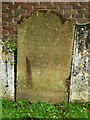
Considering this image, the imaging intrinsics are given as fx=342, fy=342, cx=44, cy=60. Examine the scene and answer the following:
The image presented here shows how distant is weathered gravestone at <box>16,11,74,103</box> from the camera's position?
4441 millimetres

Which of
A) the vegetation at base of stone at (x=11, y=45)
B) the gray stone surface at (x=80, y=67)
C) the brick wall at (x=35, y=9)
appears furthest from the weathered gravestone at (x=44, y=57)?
the brick wall at (x=35, y=9)

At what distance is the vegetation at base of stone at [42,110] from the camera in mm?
4500

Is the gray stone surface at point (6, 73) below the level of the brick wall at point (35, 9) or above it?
below

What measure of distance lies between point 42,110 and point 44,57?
0.71 meters

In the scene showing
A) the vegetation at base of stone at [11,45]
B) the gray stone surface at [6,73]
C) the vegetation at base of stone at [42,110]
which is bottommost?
the vegetation at base of stone at [42,110]

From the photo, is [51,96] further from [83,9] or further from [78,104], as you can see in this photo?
[83,9]

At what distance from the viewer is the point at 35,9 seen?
6.48 m

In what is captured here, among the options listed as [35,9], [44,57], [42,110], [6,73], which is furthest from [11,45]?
[35,9]

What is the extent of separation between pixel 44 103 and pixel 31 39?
94cm

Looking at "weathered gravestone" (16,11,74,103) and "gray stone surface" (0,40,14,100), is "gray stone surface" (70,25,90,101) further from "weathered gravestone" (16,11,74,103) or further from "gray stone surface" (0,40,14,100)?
"gray stone surface" (0,40,14,100)

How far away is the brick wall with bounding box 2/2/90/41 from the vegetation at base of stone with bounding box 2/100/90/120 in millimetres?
2047

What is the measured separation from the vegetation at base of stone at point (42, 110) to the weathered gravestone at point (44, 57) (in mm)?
104

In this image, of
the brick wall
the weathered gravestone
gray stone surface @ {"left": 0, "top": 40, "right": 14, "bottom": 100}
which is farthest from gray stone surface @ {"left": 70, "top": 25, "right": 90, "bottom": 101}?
the brick wall

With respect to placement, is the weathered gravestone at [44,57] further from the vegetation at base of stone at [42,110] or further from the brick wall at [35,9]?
the brick wall at [35,9]
